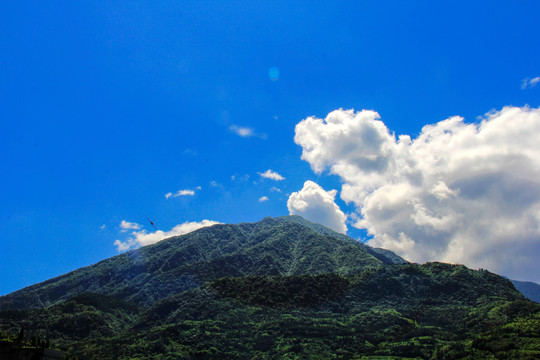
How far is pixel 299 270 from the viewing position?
194 m

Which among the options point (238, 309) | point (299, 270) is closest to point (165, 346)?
point (238, 309)

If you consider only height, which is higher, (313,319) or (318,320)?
(313,319)

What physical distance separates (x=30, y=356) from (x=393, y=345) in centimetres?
8255

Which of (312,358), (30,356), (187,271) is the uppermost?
(187,271)

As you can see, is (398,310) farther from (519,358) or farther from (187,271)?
(187,271)

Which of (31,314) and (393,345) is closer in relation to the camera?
(393,345)

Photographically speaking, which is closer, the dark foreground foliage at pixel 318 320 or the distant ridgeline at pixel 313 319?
the dark foreground foliage at pixel 318 320

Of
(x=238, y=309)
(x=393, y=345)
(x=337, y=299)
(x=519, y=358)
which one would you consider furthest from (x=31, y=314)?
(x=519, y=358)

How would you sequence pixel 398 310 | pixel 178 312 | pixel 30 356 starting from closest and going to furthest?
pixel 30 356 → pixel 398 310 → pixel 178 312

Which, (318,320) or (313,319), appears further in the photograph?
(313,319)

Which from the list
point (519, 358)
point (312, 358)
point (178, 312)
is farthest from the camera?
point (178, 312)

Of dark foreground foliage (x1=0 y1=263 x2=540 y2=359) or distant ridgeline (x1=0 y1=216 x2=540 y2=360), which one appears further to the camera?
distant ridgeline (x1=0 y1=216 x2=540 y2=360)

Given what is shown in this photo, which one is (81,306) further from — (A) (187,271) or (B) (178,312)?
(A) (187,271)

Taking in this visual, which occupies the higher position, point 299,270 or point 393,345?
point 299,270
